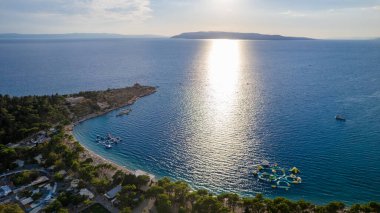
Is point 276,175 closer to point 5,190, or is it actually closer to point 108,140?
point 108,140

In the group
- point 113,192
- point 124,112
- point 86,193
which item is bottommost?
point 86,193

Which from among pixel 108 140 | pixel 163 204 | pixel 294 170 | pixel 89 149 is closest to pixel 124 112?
pixel 108 140

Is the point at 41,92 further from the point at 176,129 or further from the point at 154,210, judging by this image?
the point at 154,210

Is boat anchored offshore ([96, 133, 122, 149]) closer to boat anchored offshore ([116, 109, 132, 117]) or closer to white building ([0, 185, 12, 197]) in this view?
boat anchored offshore ([116, 109, 132, 117])

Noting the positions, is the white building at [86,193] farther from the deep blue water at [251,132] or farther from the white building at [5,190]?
the deep blue water at [251,132]

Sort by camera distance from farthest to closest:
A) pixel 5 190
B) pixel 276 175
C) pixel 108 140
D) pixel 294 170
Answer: pixel 108 140, pixel 294 170, pixel 276 175, pixel 5 190

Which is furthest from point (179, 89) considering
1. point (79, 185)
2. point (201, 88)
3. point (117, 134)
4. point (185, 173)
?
point (79, 185)
